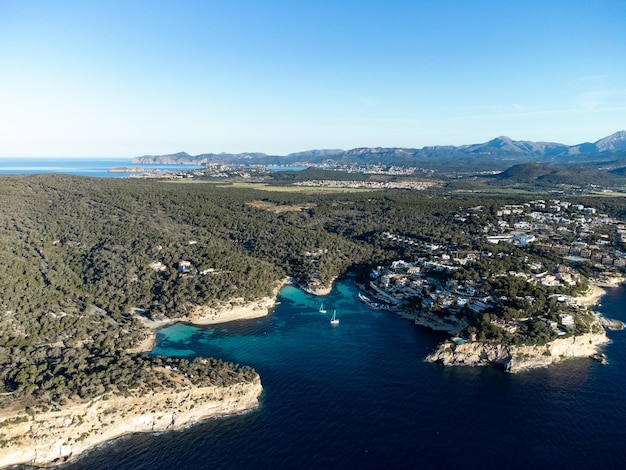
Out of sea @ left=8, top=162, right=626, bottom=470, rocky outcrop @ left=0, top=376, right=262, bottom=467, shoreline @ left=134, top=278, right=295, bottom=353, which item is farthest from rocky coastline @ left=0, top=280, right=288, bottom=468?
shoreline @ left=134, top=278, right=295, bottom=353

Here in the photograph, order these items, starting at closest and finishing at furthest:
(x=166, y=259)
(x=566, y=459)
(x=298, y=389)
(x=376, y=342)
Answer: (x=566, y=459) < (x=298, y=389) < (x=376, y=342) < (x=166, y=259)

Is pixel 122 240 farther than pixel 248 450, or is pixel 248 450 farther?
pixel 122 240

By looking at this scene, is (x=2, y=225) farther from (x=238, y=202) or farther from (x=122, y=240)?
(x=238, y=202)

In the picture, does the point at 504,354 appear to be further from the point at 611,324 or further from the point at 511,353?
the point at 611,324

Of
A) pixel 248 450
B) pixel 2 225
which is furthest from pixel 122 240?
pixel 248 450

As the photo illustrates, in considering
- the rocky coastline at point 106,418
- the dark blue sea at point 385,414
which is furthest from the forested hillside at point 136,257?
the dark blue sea at point 385,414

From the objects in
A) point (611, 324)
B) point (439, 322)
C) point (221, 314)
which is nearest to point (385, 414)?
point (439, 322)
